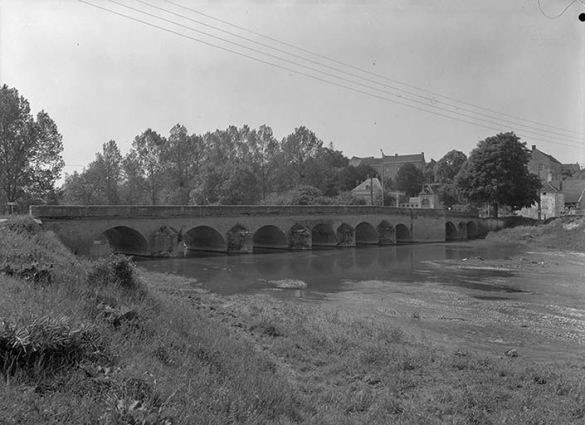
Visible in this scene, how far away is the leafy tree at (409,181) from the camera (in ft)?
302

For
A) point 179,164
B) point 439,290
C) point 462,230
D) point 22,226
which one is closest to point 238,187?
point 179,164

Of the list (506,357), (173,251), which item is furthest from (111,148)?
(506,357)

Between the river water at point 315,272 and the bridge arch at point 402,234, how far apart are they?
1576cm

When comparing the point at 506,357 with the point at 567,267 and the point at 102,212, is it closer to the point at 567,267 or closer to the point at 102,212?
the point at 567,267

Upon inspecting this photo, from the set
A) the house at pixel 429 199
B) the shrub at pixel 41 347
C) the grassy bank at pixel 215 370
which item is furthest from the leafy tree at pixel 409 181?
the shrub at pixel 41 347

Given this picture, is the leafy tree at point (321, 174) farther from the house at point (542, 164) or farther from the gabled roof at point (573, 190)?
the house at point (542, 164)

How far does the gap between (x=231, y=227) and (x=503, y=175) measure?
36524 mm

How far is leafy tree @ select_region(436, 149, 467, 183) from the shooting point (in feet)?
304

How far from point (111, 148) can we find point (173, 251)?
34.2 metres

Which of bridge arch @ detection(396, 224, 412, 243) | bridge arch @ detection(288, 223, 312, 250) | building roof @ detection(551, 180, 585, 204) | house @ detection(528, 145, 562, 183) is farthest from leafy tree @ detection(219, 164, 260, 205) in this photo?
house @ detection(528, 145, 562, 183)

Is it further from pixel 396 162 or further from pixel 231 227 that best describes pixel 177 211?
pixel 396 162

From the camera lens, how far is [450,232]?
198 feet

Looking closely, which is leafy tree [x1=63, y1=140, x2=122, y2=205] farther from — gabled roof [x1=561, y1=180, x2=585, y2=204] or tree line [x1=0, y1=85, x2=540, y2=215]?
gabled roof [x1=561, y1=180, x2=585, y2=204]

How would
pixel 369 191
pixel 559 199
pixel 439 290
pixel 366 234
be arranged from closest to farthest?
pixel 439 290, pixel 366 234, pixel 559 199, pixel 369 191
